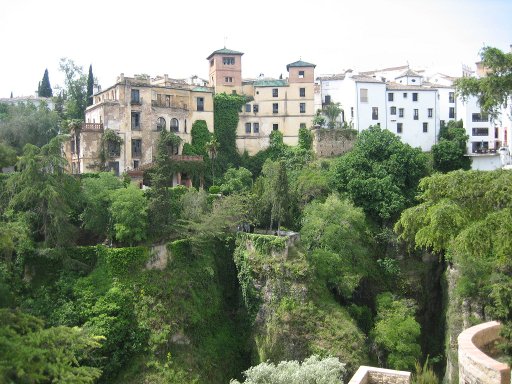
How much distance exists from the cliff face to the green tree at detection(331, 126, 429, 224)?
9222mm

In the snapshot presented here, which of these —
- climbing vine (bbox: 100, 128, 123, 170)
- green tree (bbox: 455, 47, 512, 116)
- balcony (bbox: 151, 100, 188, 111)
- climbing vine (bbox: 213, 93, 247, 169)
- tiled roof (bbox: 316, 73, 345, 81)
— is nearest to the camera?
green tree (bbox: 455, 47, 512, 116)

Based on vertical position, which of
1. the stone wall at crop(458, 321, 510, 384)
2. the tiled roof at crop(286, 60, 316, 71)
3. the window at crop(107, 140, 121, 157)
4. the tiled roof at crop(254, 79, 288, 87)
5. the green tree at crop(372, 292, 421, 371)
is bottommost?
the green tree at crop(372, 292, 421, 371)

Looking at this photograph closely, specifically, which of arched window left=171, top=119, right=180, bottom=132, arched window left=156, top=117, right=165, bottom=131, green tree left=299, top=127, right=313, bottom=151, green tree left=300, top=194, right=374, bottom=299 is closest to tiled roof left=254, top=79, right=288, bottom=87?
green tree left=299, top=127, right=313, bottom=151

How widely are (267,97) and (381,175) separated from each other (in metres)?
17.9

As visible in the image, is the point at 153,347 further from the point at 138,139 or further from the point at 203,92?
the point at 203,92

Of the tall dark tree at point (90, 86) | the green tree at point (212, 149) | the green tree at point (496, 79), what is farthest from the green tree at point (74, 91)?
the green tree at point (496, 79)

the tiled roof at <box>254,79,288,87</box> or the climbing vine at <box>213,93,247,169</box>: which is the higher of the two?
the tiled roof at <box>254,79,288,87</box>

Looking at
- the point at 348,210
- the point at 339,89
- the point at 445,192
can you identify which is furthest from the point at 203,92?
the point at 445,192

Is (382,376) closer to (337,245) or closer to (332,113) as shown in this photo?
(337,245)

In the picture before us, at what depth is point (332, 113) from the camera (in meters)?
56.3

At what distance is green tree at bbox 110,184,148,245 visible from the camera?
1354 inches

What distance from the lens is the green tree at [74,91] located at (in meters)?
56.6

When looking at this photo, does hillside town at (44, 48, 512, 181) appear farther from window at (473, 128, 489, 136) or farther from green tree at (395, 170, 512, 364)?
green tree at (395, 170, 512, 364)

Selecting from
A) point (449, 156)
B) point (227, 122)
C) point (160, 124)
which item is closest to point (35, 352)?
point (160, 124)
